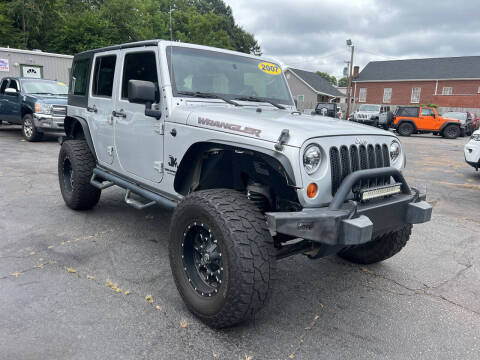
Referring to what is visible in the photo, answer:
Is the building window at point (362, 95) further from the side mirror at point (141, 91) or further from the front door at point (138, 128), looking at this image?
the side mirror at point (141, 91)

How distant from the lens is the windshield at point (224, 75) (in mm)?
3553

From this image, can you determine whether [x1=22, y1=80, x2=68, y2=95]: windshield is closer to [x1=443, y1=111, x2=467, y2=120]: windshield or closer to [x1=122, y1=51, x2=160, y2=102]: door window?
[x1=122, y1=51, x2=160, y2=102]: door window

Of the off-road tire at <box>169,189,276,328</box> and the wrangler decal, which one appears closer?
the off-road tire at <box>169,189,276,328</box>

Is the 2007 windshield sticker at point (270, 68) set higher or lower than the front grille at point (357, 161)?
higher

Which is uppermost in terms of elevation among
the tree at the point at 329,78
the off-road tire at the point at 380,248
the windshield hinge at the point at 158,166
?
the tree at the point at 329,78

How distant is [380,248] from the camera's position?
144 inches

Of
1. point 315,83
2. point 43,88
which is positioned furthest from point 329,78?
point 43,88

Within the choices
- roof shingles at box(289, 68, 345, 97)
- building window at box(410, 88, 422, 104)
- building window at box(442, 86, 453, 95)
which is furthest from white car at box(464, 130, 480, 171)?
roof shingles at box(289, 68, 345, 97)

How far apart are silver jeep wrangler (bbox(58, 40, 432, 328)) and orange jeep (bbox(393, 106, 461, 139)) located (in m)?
20.9

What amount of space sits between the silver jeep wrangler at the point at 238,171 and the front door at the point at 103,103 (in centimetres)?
3

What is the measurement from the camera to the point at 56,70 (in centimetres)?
1903

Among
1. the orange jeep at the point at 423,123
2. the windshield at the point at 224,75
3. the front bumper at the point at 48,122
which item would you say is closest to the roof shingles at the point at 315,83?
the orange jeep at the point at 423,123

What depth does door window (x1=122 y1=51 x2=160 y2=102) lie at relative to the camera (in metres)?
3.62

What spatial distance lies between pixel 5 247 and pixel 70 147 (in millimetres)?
1485
